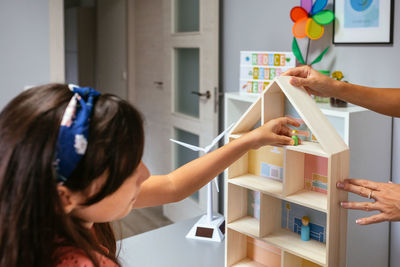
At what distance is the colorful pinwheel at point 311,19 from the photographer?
7.68 ft

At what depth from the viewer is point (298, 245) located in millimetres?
1358

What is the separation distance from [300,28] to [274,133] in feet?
4.29

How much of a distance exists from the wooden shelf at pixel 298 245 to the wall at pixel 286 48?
2.81ft

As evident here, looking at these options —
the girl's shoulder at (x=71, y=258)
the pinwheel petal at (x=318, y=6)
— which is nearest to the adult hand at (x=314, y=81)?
the girl's shoulder at (x=71, y=258)

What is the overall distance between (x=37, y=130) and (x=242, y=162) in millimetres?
868

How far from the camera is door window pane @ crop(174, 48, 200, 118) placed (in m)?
3.54

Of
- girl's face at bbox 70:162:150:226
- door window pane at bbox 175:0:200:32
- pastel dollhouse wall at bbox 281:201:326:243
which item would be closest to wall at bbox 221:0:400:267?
door window pane at bbox 175:0:200:32

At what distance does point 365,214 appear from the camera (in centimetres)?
217

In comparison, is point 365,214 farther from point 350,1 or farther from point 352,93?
point 350,1

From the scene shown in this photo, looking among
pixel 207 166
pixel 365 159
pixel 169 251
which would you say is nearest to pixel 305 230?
pixel 207 166

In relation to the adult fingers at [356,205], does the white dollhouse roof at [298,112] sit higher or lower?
higher

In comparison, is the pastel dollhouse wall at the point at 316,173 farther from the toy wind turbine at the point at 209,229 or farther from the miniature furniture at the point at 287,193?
the toy wind turbine at the point at 209,229

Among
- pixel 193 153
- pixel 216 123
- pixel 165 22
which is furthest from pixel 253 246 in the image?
pixel 165 22

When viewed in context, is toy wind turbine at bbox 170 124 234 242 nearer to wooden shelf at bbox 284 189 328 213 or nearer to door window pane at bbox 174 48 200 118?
wooden shelf at bbox 284 189 328 213
